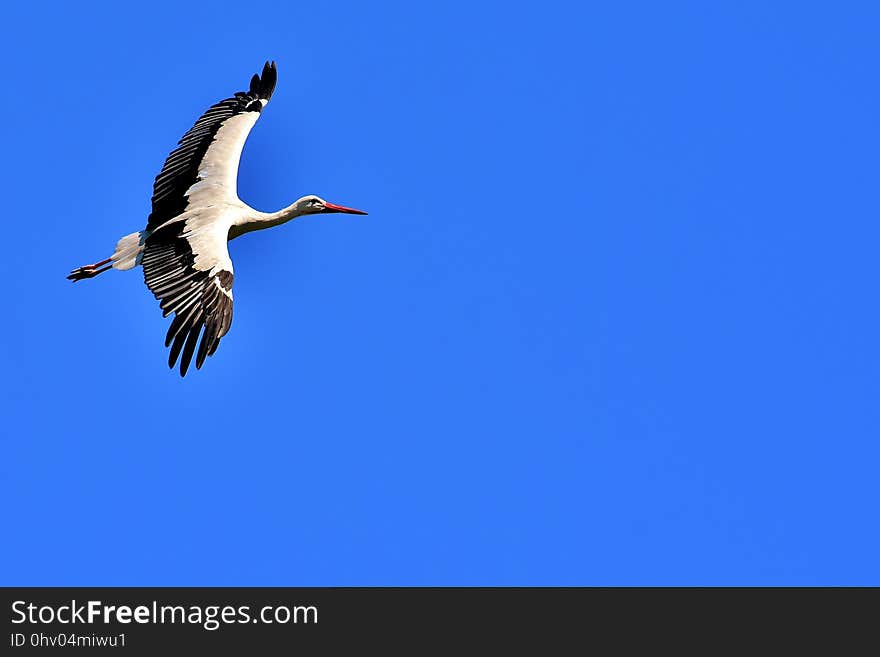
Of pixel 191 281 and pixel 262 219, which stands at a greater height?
pixel 262 219

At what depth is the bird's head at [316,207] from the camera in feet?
78.7

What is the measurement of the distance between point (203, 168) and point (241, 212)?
0.76 meters

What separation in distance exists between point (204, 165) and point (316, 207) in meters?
1.86

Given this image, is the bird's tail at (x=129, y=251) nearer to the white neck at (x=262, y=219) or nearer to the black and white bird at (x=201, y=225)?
the black and white bird at (x=201, y=225)

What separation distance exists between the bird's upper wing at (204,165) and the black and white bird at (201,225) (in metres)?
0.01

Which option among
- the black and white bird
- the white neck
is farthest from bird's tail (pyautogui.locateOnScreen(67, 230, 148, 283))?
the white neck

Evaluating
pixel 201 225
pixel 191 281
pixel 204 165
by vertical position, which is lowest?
pixel 191 281

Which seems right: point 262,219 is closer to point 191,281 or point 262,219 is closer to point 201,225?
point 201,225

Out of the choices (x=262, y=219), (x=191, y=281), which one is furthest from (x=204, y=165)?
(x=191, y=281)

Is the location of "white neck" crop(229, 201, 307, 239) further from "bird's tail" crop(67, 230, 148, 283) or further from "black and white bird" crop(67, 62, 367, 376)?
"bird's tail" crop(67, 230, 148, 283)

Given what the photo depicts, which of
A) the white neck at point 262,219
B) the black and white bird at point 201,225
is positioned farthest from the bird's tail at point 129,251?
the white neck at point 262,219

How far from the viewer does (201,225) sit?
22266mm
